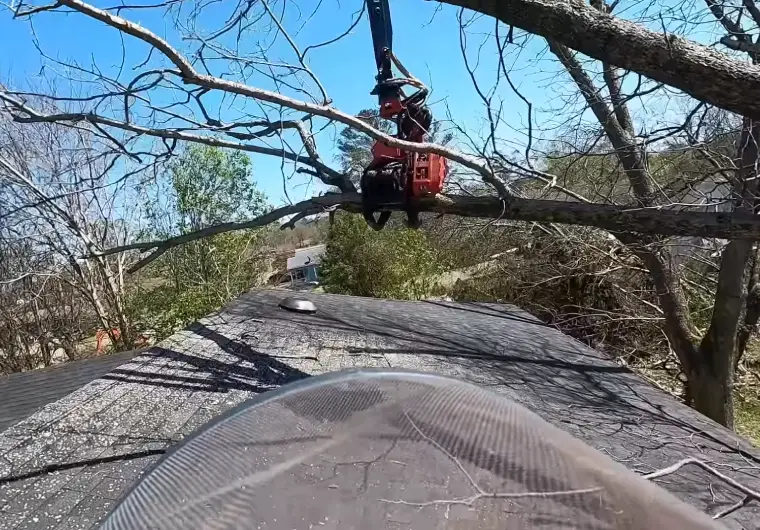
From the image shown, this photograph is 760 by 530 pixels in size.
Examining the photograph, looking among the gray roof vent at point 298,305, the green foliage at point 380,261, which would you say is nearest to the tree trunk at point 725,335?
the gray roof vent at point 298,305

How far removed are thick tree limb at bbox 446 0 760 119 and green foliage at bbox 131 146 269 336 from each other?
992cm

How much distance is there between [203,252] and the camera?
1264cm

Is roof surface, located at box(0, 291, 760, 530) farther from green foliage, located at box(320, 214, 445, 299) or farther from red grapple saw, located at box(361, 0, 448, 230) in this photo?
green foliage, located at box(320, 214, 445, 299)

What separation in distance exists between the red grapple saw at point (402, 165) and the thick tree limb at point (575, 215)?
5.6 inches

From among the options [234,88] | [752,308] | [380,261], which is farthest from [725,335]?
[380,261]

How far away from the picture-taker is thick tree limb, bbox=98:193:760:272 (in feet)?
12.3

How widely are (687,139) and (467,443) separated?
18.9 feet

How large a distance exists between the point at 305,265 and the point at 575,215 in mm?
13871

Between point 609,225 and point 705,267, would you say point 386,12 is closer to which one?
point 609,225

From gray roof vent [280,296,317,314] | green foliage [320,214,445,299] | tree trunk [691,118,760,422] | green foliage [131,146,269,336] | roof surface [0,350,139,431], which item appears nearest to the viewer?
roof surface [0,350,139,431]

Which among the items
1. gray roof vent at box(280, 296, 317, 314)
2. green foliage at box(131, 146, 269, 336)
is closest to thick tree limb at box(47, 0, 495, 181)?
gray roof vent at box(280, 296, 317, 314)

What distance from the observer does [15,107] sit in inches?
161

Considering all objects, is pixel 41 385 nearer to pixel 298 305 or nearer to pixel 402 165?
pixel 298 305

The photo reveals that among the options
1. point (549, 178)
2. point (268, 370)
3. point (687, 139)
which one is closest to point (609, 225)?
point (549, 178)
